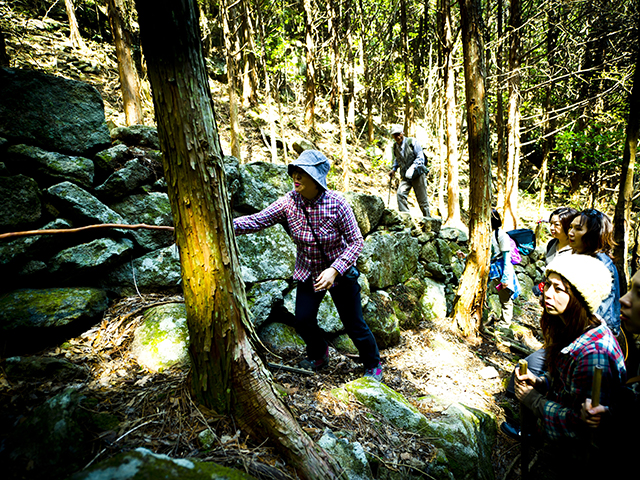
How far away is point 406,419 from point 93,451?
2279 millimetres

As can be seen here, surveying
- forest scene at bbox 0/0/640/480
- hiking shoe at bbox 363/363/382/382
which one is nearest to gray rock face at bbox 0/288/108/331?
forest scene at bbox 0/0/640/480

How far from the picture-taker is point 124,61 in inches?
224

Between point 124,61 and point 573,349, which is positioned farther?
point 124,61

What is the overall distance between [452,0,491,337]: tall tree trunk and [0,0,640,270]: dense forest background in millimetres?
2016

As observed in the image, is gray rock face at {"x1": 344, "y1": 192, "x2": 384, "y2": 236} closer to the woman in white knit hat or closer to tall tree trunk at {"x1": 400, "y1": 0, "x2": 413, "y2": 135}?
the woman in white knit hat

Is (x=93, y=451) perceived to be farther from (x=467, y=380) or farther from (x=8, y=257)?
(x=467, y=380)

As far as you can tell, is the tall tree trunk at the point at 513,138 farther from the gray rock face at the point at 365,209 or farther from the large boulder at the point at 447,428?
the large boulder at the point at 447,428

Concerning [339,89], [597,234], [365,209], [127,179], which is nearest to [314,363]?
[127,179]

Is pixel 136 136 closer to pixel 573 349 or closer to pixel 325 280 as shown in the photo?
pixel 325 280

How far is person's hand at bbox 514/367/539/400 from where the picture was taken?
2348 mm

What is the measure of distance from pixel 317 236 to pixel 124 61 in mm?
5659

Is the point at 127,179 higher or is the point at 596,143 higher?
the point at 596,143

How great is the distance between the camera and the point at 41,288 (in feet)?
9.19

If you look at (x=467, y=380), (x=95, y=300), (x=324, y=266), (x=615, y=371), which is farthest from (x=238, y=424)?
(x=467, y=380)
